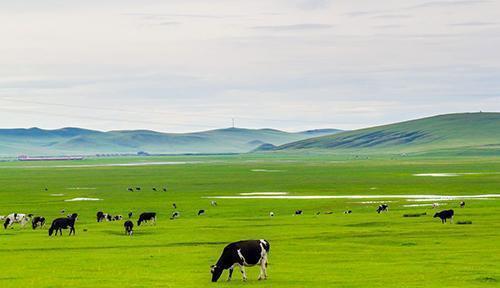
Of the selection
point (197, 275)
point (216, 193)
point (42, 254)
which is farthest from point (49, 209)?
point (197, 275)

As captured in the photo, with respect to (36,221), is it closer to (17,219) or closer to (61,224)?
(17,219)

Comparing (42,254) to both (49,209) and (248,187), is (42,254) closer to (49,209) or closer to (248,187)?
(49,209)

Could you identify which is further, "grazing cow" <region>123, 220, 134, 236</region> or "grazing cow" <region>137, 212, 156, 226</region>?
"grazing cow" <region>137, 212, 156, 226</region>

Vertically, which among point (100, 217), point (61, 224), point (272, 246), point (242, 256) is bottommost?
point (272, 246)

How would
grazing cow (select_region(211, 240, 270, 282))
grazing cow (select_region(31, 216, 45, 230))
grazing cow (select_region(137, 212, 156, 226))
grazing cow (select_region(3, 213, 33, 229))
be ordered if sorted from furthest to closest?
grazing cow (select_region(3, 213, 33, 229)) < grazing cow (select_region(137, 212, 156, 226)) < grazing cow (select_region(31, 216, 45, 230)) < grazing cow (select_region(211, 240, 270, 282))

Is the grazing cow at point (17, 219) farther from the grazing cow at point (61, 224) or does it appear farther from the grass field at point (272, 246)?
the grazing cow at point (61, 224)

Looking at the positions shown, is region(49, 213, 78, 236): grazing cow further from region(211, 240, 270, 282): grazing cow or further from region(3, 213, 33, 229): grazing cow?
region(211, 240, 270, 282): grazing cow

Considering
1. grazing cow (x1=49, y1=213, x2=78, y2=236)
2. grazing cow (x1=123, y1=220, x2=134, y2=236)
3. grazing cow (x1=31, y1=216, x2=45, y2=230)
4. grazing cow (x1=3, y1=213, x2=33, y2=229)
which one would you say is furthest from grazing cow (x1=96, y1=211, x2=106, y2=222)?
grazing cow (x1=49, y1=213, x2=78, y2=236)

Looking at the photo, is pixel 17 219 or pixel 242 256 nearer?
pixel 242 256

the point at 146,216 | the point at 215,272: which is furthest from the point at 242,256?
the point at 146,216

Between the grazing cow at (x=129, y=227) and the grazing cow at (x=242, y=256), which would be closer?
the grazing cow at (x=242, y=256)

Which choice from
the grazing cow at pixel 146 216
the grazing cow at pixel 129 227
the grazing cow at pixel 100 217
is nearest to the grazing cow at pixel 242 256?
the grazing cow at pixel 129 227

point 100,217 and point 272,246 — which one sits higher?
point 100,217

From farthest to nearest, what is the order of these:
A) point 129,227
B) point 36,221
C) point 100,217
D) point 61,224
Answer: point 100,217 < point 36,221 < point 129,227 < point 61,224
